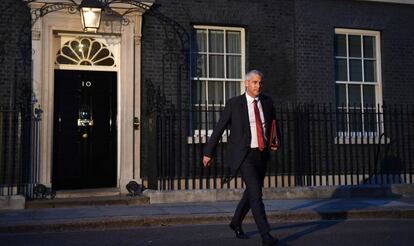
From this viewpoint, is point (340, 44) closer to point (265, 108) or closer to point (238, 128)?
point (265, 108)

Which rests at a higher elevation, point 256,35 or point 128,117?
point 256,35

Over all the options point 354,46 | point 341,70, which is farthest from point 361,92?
point 354,46

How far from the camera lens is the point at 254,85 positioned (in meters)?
5.61

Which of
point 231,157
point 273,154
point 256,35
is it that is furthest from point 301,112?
point 231,157

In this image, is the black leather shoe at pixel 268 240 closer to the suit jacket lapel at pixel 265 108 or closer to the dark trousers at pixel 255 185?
the dark trousers at pixel 255 185

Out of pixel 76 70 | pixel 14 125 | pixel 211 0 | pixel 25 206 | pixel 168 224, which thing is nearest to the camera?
pixel 168 224

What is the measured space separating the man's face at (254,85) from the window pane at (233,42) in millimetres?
5856

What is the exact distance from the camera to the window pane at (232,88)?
11.3 metres

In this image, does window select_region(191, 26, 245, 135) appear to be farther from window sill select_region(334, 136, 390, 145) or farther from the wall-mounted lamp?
window sill select_region(334, 136, 390, 145)

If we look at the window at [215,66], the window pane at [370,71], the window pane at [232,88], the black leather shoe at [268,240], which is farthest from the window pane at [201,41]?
the black leather shoe at [268,240]

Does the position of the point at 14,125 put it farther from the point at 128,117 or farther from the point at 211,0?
the point at 211,0

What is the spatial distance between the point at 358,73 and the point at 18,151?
790cm

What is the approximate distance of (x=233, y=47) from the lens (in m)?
11.5

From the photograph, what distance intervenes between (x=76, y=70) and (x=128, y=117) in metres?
1.43
